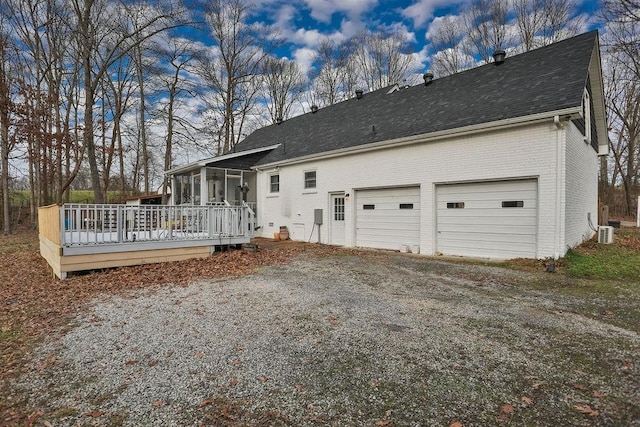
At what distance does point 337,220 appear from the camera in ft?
41.5

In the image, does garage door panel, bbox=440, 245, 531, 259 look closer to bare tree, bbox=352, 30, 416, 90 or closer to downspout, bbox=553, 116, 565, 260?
downspout, bbox=553, 116, 565, 260

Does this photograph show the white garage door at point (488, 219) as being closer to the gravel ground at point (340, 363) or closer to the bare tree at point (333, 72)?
the gravel ground at point (340, 363)

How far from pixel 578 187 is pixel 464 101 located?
4.12 m

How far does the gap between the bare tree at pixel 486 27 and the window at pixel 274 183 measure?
17.0 meters

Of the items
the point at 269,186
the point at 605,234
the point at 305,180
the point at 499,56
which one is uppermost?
the point at 499,56

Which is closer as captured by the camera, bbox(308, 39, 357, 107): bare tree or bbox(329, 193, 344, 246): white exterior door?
bbox(329, 193, 344, 246): white exterior door

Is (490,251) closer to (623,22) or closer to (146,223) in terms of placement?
(146,223)

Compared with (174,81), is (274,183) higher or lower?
lower

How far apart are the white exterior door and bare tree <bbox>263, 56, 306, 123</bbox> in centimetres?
1563

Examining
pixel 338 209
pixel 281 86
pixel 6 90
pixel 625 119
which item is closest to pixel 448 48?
pixel 281 86

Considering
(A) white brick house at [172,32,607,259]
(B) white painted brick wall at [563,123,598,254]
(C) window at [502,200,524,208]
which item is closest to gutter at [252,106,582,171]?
(A) white brick house at [172,32,607,259]

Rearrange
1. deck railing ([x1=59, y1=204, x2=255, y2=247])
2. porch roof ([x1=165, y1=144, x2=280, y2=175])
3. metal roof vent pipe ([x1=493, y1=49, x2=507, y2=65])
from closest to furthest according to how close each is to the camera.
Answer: deck railing ([x1=59, y1=204, x2=255, y2=247]) < metal roof vent pipe ([x1=493, y1=49, x2=507, y2=65]) < porch roof ([x1=165, y1=144, x2=280, y2=175])

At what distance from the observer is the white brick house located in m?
7.85

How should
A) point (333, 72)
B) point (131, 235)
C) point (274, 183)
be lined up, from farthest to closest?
point (333, 72) < point (274, 183) < point (131, 235)
